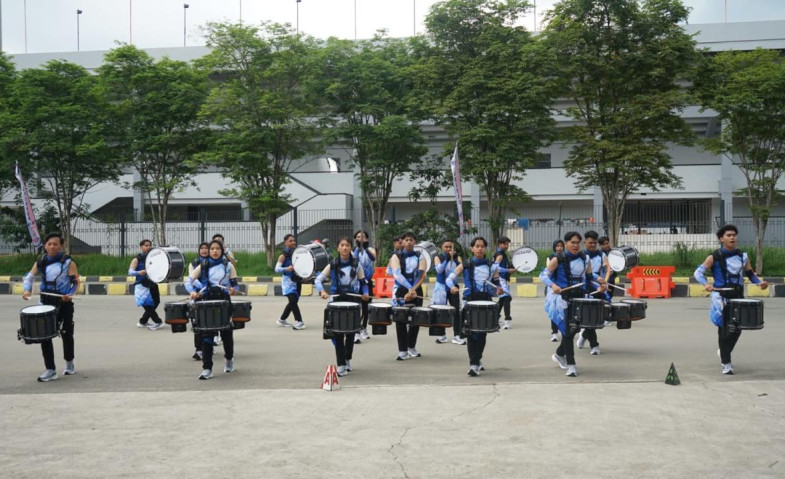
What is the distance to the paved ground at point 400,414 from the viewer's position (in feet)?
20.3

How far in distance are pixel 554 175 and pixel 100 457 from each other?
116 feet

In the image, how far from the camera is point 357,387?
9359mm

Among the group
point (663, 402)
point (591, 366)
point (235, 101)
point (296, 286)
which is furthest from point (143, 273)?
point (235, 101)

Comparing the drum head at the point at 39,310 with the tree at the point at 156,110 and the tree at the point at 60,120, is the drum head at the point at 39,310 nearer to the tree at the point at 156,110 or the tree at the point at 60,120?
the tree at the point at 156,110

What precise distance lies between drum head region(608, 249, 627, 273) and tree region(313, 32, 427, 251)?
512 inches

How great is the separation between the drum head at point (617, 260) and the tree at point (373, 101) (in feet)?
42.7

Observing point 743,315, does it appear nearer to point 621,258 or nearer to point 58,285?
point 621,258

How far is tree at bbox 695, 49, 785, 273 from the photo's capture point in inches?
1026

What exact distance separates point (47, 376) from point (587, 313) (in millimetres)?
7086

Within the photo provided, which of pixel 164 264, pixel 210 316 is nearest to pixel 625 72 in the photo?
pixel 164 264

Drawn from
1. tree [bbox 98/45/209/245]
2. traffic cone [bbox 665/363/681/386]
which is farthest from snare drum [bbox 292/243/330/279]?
tree [bbox 98/45/209/245]

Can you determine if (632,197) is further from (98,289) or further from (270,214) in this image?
(98,289)

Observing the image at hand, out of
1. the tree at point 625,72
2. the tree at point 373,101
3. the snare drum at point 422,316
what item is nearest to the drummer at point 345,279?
the snare drum at point 422,316

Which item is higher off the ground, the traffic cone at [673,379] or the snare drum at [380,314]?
the snare drum at [380,314]
